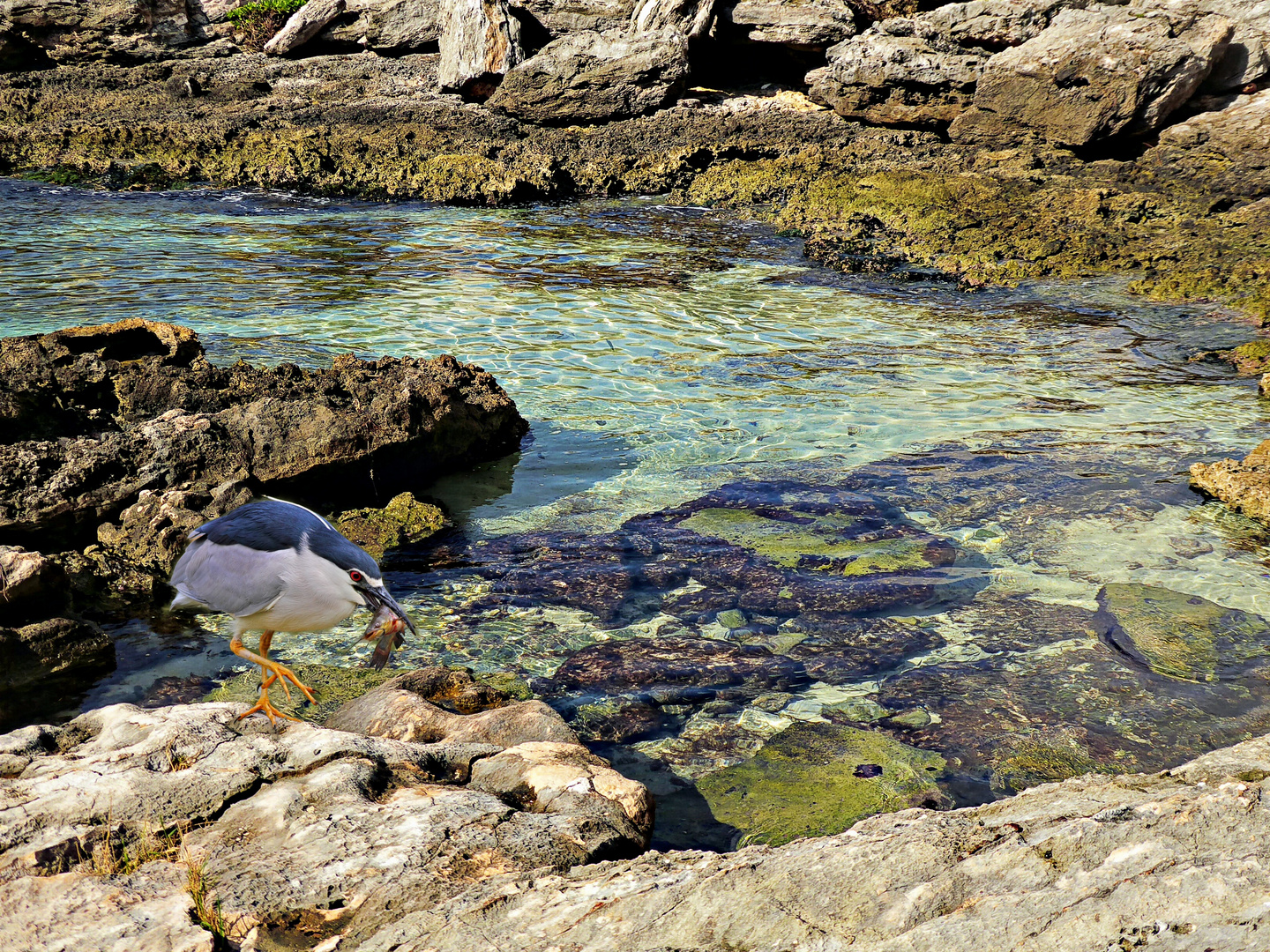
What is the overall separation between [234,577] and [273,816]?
3.28 feet

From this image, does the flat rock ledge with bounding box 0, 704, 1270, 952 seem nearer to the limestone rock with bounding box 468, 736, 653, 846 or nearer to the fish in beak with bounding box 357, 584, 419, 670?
the limestone rock with bounding box 468, 736, 653, 846

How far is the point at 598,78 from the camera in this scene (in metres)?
20.2

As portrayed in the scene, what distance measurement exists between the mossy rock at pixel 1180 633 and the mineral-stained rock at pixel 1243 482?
4.12 feet

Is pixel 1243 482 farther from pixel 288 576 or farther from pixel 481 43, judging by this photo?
pixel 481 43

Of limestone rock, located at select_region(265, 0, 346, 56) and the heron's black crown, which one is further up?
limestone rock, located at select_region(265, 0, 346, 56)

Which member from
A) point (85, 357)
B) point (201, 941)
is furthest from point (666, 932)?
point (85, 357)

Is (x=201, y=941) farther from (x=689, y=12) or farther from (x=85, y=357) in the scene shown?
(x=689, y=12)

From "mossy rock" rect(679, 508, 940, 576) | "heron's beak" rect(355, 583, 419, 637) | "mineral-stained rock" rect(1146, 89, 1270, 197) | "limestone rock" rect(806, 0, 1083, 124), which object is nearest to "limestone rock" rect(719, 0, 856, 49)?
"limestone rock" rect(806, 0, 1083, 124)

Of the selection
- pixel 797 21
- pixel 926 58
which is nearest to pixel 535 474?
pixel 926 58

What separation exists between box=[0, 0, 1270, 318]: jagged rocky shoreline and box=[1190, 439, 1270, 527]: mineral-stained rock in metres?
6.10

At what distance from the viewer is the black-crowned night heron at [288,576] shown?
3301 mm

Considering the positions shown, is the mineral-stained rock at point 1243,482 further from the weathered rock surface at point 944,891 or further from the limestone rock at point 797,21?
the limestone rock at point 797,21

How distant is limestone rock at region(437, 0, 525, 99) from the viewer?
21406mm

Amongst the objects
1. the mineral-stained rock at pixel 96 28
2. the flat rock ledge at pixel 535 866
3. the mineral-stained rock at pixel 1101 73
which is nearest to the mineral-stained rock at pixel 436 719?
the flat rock ledge at pixel 535 866
